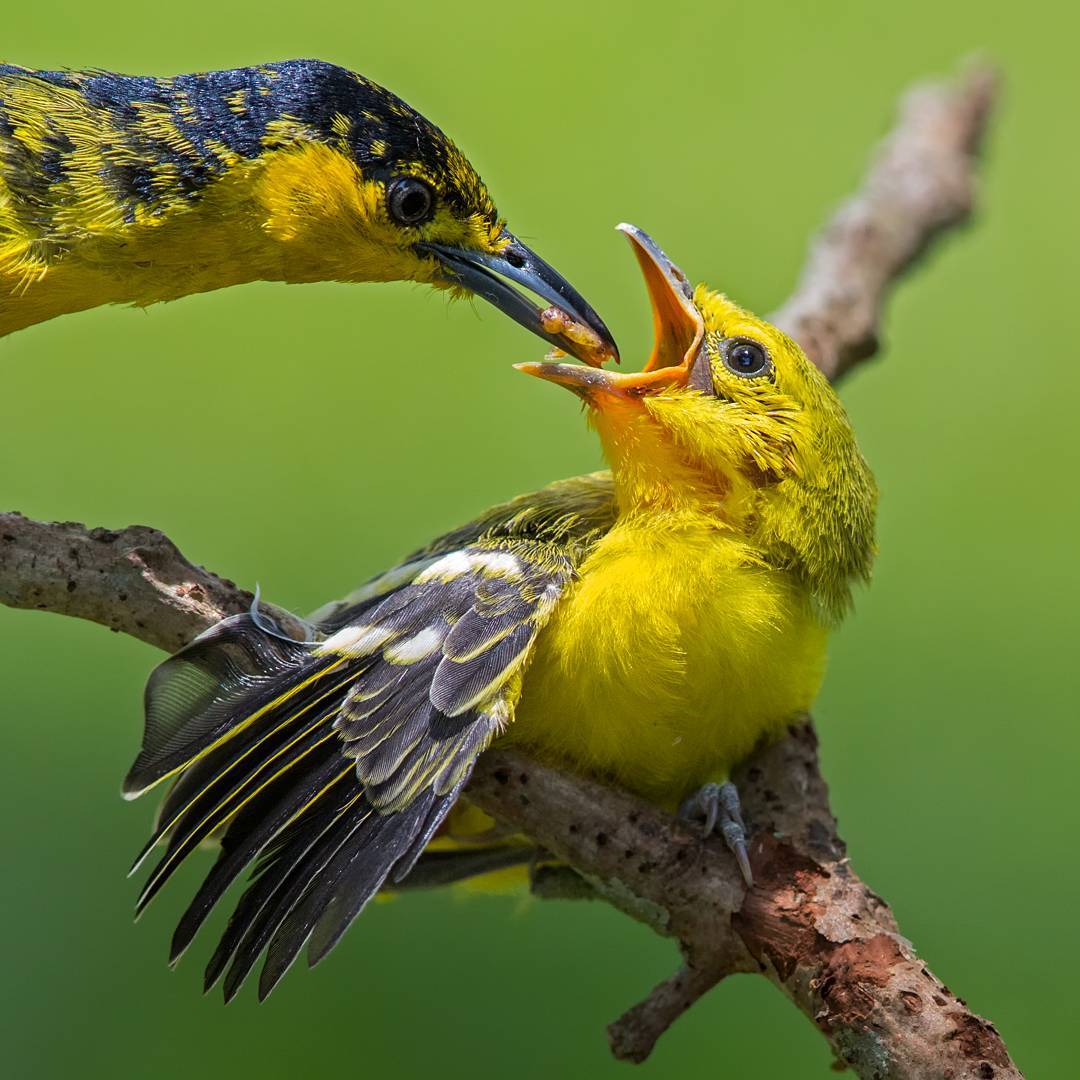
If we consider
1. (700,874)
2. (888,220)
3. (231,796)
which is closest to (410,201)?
(231,796)

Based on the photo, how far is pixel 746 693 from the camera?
3.25 m

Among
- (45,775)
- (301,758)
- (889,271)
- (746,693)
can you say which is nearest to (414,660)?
(301,758)

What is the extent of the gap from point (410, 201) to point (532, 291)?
394mm

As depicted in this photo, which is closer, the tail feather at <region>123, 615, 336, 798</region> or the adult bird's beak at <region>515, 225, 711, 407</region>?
the tail feather at <region>123, 615, 336, 798</region>

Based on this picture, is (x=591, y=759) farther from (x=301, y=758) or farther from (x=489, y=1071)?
(x=489, y=1071)

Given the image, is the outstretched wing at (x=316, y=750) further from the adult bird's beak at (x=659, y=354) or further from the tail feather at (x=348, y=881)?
the adult bird's beak at (x=659, y=354)

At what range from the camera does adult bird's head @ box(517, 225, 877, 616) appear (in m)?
3.34

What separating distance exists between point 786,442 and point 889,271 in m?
2.11

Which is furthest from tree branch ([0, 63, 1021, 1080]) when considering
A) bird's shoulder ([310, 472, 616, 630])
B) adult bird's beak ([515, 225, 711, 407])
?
adult bird's beak ([515, 225, 711, 407])

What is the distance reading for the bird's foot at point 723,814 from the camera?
124 inches

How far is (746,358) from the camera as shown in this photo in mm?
3498

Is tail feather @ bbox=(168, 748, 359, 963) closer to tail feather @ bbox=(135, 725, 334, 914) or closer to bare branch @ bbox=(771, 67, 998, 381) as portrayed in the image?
tail feather @ bbox=(135, 725, 334, 914)

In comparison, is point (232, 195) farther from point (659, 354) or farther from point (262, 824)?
point (262, 824)

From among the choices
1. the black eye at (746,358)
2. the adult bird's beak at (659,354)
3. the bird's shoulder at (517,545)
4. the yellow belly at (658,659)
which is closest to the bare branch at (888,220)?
the adult bird's beak at (659,354)
